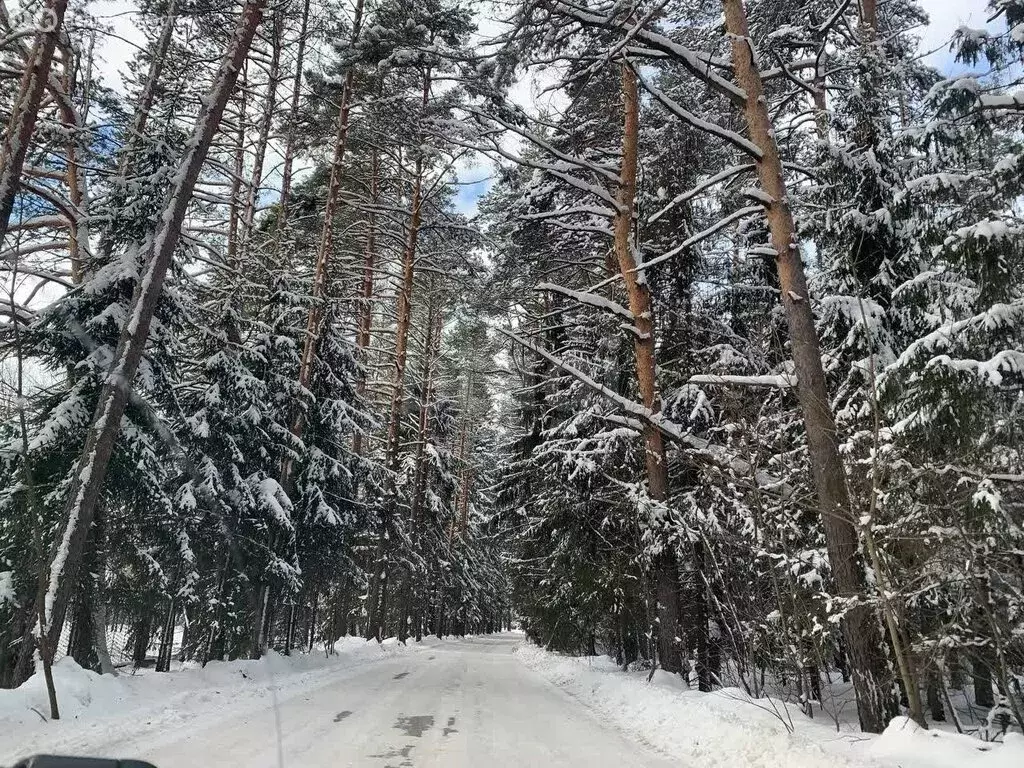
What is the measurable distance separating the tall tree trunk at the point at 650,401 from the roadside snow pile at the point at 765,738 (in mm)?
931

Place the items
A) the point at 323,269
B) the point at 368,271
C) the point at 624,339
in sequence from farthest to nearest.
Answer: the point at 368,271
the point at 323,269
the point at 624,339

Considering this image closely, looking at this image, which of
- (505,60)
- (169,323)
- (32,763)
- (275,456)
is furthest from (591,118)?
(32,763)

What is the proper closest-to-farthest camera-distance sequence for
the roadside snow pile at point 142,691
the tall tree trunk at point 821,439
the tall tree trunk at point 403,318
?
1. the tall tree trunk at point 821,439
2. the roadside snow pile at point 142,691
3. the tall tree trunk at point 403,318

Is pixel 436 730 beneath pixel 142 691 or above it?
beneath

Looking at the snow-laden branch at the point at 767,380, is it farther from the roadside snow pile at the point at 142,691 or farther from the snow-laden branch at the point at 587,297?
the roadside snow pile at the point at 142,691

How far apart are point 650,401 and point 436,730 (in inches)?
233

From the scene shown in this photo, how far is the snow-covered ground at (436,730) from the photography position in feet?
→ 17.6

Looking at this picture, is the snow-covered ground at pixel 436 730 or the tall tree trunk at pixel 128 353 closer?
the snow-covered ground at pixel 436 730

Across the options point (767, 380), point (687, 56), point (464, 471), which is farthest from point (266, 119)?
point (464, 471)

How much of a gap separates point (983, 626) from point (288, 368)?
562 inches

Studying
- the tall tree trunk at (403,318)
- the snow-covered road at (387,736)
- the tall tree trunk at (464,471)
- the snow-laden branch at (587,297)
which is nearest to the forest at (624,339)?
the snow-laden branch at (587,297)

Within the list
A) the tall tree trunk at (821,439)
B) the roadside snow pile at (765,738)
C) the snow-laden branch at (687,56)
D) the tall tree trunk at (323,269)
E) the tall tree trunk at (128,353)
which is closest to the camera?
the roadside snow pile at (765,738)

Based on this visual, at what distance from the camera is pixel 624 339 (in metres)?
14.0

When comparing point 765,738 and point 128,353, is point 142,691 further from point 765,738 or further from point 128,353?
point 765,738
